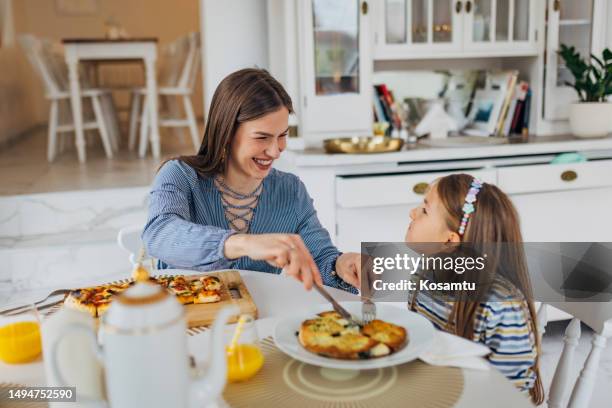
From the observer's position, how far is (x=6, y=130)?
5758 millimetres

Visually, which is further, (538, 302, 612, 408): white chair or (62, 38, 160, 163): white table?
(62, 38, 160, 163): white table

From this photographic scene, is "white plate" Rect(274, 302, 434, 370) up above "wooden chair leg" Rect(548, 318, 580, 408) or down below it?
above

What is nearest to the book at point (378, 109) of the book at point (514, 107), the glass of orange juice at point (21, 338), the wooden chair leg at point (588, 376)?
the book at point (514, 107)

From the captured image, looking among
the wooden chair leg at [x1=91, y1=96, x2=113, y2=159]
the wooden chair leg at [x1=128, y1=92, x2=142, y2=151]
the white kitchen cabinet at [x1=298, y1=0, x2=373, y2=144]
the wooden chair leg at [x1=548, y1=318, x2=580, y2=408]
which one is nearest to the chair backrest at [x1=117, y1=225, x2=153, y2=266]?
the wooden chair leg at [x1=548, y1=318, x2=580, y2=408]

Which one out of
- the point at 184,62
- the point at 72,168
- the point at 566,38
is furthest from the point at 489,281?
the point at 184,62

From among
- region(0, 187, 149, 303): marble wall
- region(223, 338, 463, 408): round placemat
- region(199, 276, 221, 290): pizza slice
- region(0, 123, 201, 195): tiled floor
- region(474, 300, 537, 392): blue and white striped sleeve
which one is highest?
region(199, 276, 221, 290): pizza slice

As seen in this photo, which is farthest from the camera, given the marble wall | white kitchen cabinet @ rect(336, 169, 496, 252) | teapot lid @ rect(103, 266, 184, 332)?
the marble wall

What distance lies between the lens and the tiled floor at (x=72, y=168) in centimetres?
373

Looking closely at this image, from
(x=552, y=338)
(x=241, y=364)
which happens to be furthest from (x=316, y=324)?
(x=552, y=338)

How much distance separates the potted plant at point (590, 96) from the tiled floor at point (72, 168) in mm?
2237

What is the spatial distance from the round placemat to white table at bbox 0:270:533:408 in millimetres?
28

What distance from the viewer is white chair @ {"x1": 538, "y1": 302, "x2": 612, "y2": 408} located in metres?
1.47

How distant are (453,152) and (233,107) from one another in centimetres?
138

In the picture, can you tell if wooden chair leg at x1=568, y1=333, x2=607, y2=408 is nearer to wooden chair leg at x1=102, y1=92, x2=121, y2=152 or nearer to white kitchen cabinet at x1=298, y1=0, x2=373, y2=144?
white kitchen cabinet at x1=298, y1=0, x2=373, y2=144
